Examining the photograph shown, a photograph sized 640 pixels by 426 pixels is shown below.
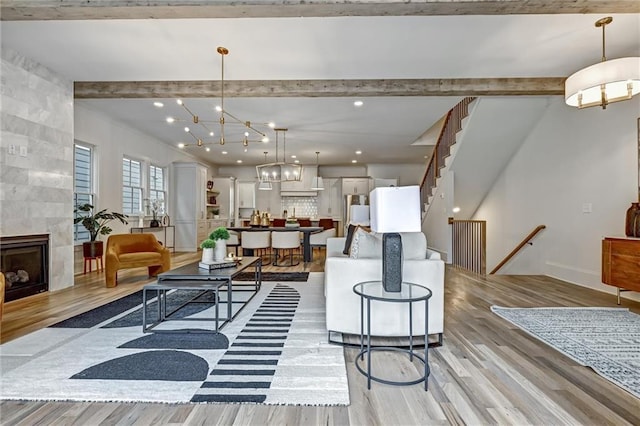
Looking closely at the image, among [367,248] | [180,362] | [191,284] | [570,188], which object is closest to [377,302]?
[367,248]

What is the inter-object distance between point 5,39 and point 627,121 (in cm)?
732

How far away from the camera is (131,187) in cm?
735

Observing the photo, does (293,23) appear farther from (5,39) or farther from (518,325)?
(518,325)

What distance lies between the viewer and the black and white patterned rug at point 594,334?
2.24 m

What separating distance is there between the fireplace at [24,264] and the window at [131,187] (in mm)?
2845

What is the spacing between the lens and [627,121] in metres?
4.20

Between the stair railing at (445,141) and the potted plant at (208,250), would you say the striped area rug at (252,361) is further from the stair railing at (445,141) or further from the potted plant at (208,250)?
the stair railing at (445,141)

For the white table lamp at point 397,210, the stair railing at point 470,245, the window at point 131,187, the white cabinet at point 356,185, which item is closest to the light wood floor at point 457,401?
the white table lamp at point 397,210

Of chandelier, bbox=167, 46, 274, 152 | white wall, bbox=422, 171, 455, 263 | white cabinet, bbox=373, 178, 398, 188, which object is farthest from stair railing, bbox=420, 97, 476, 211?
chandelier, bbox=167, 46, 274, 152

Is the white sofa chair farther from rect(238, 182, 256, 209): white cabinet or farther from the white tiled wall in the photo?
rect(238, 182, 256, 209): white cabinet

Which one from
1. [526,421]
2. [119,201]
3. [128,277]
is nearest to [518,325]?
Answer: [526,421]

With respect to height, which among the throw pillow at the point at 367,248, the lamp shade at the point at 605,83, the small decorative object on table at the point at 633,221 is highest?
the lamp shade at the point at 605,83

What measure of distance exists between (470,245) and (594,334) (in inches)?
137

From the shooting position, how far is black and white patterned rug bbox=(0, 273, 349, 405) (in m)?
1.90
